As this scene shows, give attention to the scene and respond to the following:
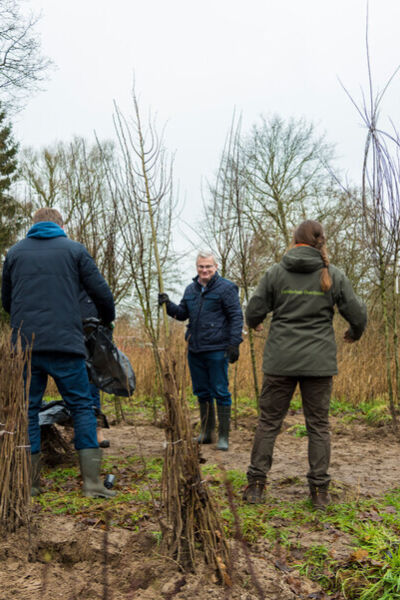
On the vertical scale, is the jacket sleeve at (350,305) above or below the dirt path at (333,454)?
above

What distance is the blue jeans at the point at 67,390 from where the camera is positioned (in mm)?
3590

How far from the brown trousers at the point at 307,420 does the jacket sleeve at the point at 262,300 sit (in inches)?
16.5

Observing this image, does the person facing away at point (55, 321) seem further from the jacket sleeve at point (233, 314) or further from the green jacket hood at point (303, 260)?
the jacket sleeve at point (233, 314)

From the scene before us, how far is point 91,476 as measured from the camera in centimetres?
363

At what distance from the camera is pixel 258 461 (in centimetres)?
358

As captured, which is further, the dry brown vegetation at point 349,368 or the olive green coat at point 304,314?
the dry brown vegetation at point 349,368

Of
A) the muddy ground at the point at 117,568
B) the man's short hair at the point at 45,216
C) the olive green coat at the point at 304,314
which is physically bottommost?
the muddy ground at the point at 117,568

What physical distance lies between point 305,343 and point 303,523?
1.06 m

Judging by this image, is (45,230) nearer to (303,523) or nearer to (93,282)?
(93,282)

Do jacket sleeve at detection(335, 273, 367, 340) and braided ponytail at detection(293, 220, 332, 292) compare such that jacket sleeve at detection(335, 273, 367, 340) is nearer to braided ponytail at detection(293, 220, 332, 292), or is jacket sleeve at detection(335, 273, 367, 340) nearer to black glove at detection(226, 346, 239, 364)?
braided ponytail at detection(293, 220, 332, 292)

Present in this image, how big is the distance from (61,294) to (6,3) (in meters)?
11.0

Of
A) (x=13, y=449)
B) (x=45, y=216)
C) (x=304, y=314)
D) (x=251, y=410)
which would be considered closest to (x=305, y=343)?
(x=304, y=314)

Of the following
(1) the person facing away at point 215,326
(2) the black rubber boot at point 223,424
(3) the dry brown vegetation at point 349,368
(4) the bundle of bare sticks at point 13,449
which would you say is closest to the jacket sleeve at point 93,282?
(4) the bundle of bare sticks at point 13,449

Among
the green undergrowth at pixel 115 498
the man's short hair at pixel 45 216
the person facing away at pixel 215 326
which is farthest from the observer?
the person facing away at pixel 215 326
